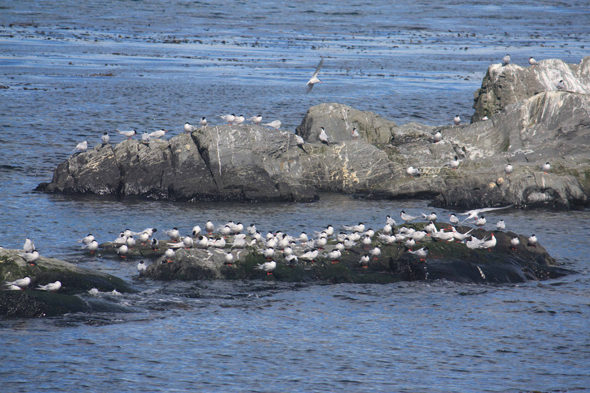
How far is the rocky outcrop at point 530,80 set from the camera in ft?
128

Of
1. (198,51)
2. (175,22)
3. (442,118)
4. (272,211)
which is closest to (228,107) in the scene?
(442,118)

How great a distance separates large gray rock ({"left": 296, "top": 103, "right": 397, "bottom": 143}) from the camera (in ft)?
118

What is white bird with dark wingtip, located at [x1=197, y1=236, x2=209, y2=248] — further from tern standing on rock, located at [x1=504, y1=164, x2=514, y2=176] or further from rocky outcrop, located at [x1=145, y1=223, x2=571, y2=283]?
tern standing on rock, located at [x1=504, y1=164, x2=514, y2=176]

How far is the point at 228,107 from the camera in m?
48.1

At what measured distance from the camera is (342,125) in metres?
36.2

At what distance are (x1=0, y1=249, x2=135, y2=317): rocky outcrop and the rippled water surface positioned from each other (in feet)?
1.24

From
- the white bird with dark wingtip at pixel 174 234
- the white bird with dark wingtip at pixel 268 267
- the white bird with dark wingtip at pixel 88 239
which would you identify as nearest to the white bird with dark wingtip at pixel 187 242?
the white bird with dark wingtip at pixel 174 234

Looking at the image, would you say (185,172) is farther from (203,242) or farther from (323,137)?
(203,242)

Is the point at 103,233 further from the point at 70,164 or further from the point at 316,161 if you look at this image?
the point at 316,161

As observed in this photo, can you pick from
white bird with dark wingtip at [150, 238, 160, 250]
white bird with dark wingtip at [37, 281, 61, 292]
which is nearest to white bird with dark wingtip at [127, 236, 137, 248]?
white bird with dark wingtip at [150, 238, 160, 250]

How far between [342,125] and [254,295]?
1833 cm

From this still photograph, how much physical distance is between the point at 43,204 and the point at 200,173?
20.8 ft

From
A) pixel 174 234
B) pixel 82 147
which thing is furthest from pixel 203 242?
pixel 82 147

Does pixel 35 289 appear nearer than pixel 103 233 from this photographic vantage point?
Yes
